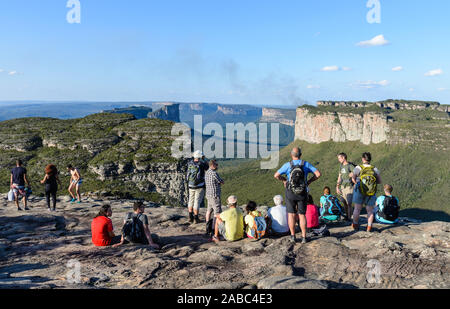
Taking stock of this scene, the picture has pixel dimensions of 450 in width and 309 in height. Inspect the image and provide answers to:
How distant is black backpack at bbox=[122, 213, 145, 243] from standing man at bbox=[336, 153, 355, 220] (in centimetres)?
849

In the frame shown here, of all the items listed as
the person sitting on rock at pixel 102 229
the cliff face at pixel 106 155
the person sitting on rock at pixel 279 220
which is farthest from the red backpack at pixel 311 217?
the cliff face at pixel 106 155

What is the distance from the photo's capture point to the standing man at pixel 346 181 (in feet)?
40.2

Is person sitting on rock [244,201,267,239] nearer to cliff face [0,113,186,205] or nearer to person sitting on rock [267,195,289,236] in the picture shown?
person sitting on rock [267,195,289,236]

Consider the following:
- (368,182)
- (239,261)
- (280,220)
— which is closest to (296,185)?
(280,220)

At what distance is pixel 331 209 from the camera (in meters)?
12.5

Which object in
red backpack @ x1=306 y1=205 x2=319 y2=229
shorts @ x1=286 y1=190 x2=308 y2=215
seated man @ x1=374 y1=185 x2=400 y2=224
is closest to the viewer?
shorts @ x1=286 y1=190 x2=308 y2=215

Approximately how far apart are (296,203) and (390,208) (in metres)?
5.16

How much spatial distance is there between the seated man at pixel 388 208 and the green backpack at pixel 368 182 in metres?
1.82

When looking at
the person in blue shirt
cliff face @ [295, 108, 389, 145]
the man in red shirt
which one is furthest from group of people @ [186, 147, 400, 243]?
cliff face @ [295, 108, 389, 145]

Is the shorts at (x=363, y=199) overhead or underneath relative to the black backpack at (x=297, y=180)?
underneath

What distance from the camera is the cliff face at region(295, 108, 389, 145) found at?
154m

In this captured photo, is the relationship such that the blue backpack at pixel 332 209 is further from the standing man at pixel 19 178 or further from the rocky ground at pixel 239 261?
the standing man at pixel 19 178

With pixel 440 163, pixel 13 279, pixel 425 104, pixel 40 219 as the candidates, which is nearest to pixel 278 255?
pixel 13 279
